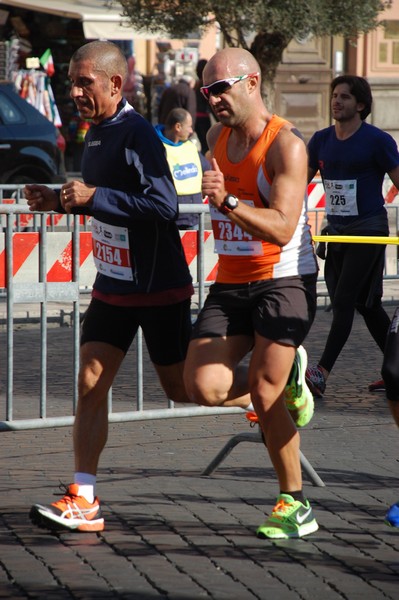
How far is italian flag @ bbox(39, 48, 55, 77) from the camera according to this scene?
85.8 feet

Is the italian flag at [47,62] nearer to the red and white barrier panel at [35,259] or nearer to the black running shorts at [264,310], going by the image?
the red and white barrier panel at [35,259]

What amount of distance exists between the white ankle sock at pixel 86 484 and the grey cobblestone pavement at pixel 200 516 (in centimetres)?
14

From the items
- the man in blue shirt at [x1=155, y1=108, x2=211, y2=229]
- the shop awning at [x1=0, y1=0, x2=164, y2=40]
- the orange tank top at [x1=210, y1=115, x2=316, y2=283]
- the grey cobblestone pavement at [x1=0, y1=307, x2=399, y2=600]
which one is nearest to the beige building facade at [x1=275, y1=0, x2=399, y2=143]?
the shop awning at [x1=0, y1=0, x2=164, y2=40]

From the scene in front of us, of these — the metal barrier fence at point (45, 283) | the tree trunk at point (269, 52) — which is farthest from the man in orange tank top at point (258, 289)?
the tree trunk at point (269, 52)

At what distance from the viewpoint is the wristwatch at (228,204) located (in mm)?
5293

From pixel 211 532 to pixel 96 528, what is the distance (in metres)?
0.47

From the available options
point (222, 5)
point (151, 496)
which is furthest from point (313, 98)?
point (151, 496)

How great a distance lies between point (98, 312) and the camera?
19.8 ft

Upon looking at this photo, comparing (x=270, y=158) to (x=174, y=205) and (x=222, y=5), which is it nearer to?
(x=174, y=205)

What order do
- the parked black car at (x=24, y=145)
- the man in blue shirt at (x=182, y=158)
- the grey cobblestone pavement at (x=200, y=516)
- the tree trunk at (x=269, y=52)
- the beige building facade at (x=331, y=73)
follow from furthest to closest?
1. the beige building facade at (x=331, y=73)
2. the tree trunk at (x=269, y=52)
3. the parked black car at (x=24, y=145)
4. the man in blue shirt at (x=182, y=158)
5. the grey cobblestone pavement at (x=200, y=516)

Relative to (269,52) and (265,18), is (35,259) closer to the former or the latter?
(265,18)

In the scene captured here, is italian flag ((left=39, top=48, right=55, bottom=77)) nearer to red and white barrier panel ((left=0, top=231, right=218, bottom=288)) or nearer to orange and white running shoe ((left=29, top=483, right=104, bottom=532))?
red and white barrier panel ((left=0, top=231, right=218, bottom=288))

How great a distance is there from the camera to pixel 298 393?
596 cm

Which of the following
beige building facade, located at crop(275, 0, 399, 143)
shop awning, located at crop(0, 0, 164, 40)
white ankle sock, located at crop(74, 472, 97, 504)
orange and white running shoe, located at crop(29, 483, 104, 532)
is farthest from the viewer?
beige building facade, located at crop(275, 0, 399, 143)
